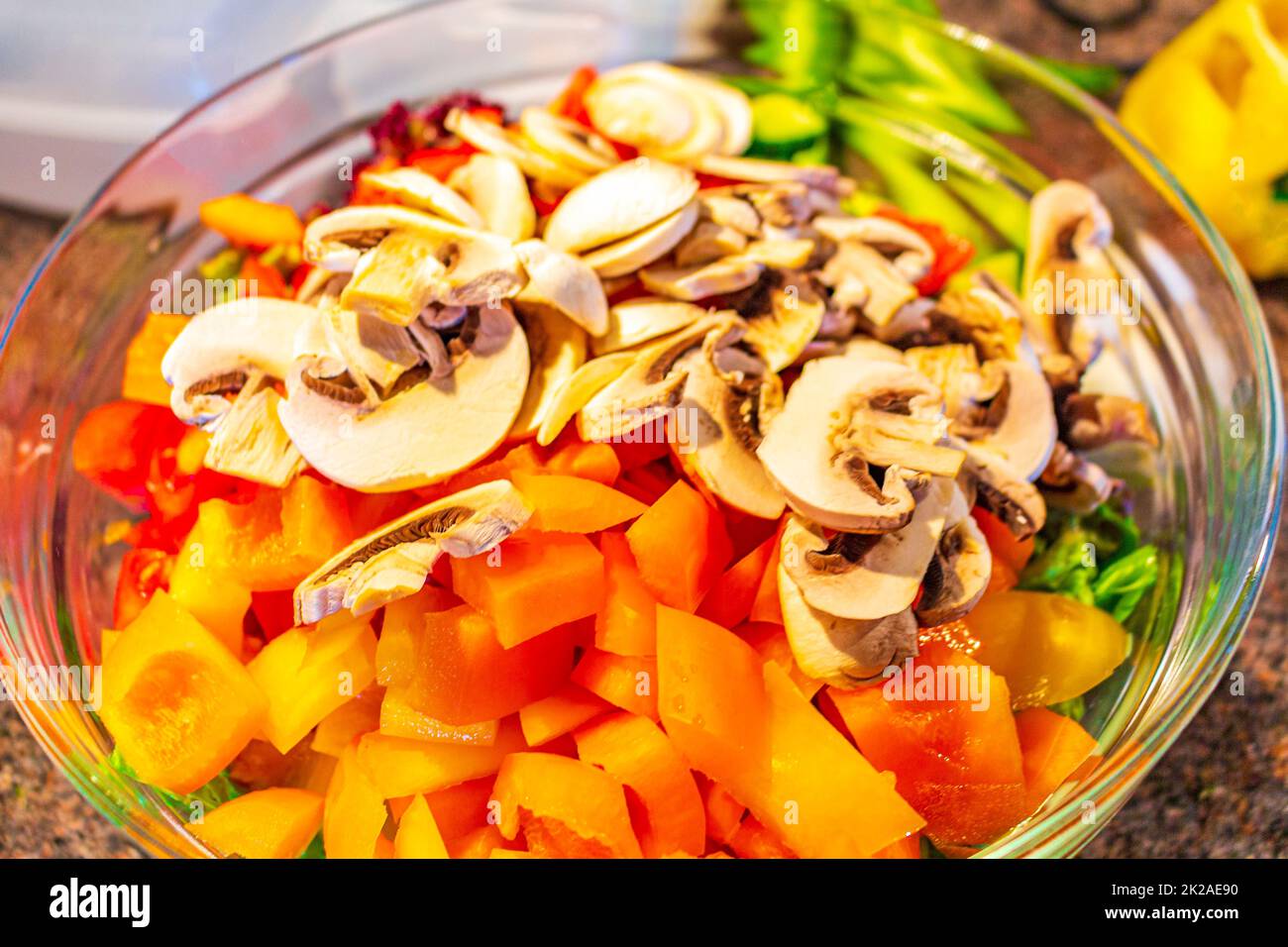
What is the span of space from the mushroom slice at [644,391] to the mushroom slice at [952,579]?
492 mm

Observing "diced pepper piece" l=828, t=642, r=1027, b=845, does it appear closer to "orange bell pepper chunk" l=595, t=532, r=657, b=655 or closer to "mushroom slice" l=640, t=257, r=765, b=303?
"orange bell pepper chunk" l=595, t=532, r=657, b=655

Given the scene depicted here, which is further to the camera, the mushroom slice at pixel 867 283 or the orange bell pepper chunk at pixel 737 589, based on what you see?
the mushroom slice at pixel 867 283

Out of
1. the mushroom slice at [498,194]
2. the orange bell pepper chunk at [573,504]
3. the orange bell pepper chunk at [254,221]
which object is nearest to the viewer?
the orange bell pepper chunk at [573,504]

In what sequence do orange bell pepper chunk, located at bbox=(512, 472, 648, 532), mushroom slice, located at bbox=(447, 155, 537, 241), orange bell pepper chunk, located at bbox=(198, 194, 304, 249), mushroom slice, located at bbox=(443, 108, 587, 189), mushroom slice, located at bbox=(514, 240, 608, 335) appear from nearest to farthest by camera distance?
orange bell pepper chunk, located at bbox=(512, 472, 648, 532) < mushroom slice, located at bbox=(514, 240, 608, 335) < mushroom slice, located at bbox=(447, 155, 537, 241) < mushroom slice, located at bbox=(443, 108, 587, 189) < orange bell pepper chunk, located at bbox=(198, 194, 304, 249)

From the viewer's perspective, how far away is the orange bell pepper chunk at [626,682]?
62.5 inches

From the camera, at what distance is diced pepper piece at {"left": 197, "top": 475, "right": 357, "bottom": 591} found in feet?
5.47

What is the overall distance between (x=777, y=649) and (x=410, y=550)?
592 millimetres

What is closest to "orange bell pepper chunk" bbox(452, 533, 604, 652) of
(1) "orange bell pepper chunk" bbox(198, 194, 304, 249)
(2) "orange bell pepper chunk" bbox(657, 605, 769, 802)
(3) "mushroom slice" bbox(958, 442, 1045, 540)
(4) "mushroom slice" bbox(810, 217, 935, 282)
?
(2) "orange bell pepper chunk" bbox(657, 605, 769, 802)

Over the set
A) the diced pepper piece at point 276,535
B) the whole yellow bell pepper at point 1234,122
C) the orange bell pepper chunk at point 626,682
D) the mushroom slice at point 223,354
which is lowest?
the orange bell pepper chunk at point 626,682

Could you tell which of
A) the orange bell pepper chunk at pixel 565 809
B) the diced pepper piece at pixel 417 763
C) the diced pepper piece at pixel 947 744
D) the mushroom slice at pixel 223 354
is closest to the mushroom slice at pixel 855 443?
the diced pepper piece at pixel 947 744

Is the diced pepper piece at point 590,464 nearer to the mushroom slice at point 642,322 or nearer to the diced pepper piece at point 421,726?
the mushroom slice at point 642,322

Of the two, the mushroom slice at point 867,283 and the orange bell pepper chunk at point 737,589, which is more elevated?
the mushroom slice at point 867,283

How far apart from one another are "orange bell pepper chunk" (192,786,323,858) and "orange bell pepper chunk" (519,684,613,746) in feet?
1.21
